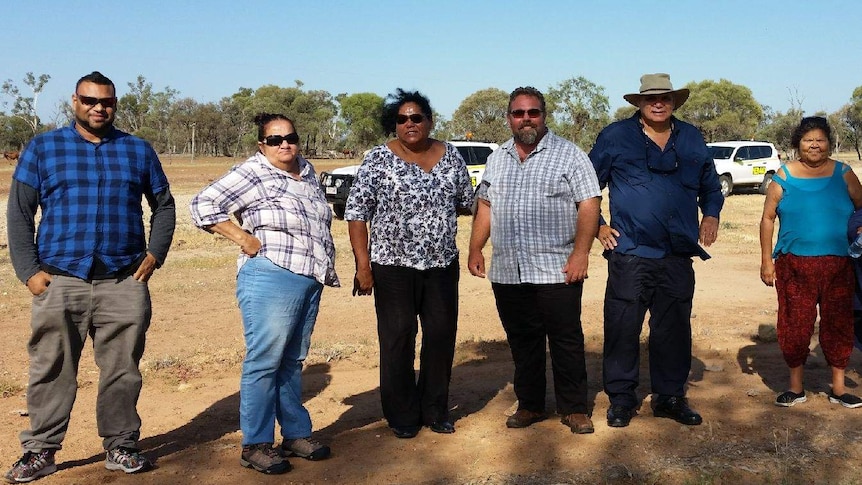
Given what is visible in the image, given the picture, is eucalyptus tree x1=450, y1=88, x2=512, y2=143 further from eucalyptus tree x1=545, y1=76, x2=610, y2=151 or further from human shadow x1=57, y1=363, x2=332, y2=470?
human shadow x1=57, y1=363, x2=332, y2=470

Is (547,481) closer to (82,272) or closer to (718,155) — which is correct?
(82,272)

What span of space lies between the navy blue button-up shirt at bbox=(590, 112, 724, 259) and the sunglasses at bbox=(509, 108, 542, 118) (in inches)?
19.6

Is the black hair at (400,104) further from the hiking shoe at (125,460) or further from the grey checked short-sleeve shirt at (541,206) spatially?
the hiking shoe at (125,460)

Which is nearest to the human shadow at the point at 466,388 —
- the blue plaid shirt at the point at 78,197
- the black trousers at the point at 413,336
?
the black trousers at the point at 413,336

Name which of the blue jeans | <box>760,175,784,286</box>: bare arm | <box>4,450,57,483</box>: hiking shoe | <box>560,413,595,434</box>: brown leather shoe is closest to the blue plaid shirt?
the blue jeans

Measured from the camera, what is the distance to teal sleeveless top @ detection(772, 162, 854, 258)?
524 cm

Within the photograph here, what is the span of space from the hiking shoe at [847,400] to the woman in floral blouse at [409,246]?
2393mm

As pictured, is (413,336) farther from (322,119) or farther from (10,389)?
(322,119)

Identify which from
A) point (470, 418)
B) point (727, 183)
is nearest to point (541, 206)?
point (470, 418)

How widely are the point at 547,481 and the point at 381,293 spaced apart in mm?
1321

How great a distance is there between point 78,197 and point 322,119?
6341 cm

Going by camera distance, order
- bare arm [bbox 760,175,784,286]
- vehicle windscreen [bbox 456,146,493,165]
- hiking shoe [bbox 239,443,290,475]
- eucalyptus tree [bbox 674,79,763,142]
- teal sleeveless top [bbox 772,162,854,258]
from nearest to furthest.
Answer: hiking shoe [bbox 239,443,290,475] → teal sleeveless top [bbox 772,162,854,258] → bare arm [bbox 760,175,784,286] → vehicle windscreen [bbox 456,146,493,165] → eucalyptus tree [bbox 674,79,763,142]

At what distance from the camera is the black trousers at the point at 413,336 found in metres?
4.77

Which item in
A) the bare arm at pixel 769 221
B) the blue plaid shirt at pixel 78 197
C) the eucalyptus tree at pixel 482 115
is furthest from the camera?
the eucalyptus tree at pixel 482 115
